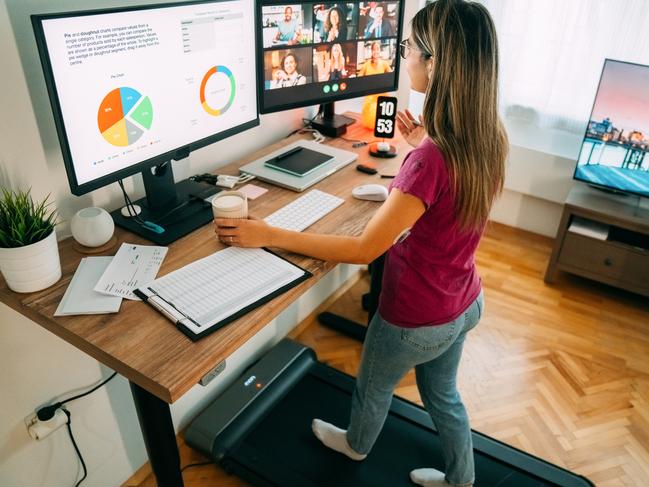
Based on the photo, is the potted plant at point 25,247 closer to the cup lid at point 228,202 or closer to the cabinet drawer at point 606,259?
the cup lid at point 228,202

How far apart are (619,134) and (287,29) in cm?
170

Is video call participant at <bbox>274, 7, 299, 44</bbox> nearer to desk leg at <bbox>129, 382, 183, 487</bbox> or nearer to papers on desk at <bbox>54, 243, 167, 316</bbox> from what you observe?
papers on desk at <bbox>54, 243, 167, 316</bbox>

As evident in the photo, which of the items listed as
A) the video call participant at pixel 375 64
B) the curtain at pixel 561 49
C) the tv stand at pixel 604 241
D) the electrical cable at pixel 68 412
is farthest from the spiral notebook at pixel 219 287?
the curtain at pixel 561 49

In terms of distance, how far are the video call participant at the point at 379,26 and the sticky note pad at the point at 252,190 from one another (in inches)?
29.8

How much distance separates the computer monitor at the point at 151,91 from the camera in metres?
1.21

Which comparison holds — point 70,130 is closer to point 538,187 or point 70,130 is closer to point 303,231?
point 303,231

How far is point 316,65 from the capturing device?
198cm

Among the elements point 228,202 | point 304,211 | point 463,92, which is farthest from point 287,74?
point 463,92

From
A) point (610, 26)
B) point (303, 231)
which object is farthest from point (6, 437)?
point (610, 26)

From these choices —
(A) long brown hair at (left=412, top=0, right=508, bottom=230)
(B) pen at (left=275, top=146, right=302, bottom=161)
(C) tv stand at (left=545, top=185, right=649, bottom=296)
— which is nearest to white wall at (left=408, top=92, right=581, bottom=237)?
(C) tv stand at (left=545, top=185, right=649, bottom=296)

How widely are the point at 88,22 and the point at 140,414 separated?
2.81 feet

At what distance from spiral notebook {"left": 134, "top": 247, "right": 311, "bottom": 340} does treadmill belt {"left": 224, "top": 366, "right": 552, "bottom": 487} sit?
0.83 meters

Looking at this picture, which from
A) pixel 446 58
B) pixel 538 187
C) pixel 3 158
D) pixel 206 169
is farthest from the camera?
pixel 538 187

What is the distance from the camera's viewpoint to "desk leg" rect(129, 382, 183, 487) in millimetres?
1202
